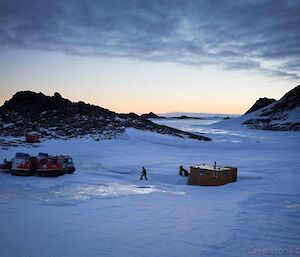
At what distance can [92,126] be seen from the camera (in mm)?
56438

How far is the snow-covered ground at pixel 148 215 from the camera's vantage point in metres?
10.2

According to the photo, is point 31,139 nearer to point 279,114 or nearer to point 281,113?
point 279,114

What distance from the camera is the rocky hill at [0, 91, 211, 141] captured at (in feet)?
173

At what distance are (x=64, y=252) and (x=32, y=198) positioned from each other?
343 inches

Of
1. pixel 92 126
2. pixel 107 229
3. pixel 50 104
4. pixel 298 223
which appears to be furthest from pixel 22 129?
pixel 298 223

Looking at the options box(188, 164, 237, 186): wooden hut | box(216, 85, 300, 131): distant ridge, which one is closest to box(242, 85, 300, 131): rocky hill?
box(216, 85, 300, 131): distant ridge

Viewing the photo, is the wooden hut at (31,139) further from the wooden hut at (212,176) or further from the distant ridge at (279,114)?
the distant ridge at (279,114)

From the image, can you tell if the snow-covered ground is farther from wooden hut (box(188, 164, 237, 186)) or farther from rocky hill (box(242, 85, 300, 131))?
rocky hill (box(242, 85, 300, 131))

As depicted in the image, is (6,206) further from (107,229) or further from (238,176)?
(238,176)

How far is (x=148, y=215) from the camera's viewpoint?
14.3 meters

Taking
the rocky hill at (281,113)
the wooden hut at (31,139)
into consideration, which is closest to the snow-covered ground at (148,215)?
the wooden hut at (31,139)

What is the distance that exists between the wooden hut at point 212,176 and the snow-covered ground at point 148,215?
992 mm

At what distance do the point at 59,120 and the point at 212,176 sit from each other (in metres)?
45.4

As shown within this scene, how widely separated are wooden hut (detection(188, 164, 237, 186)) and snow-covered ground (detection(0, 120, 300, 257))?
3.25 ft
